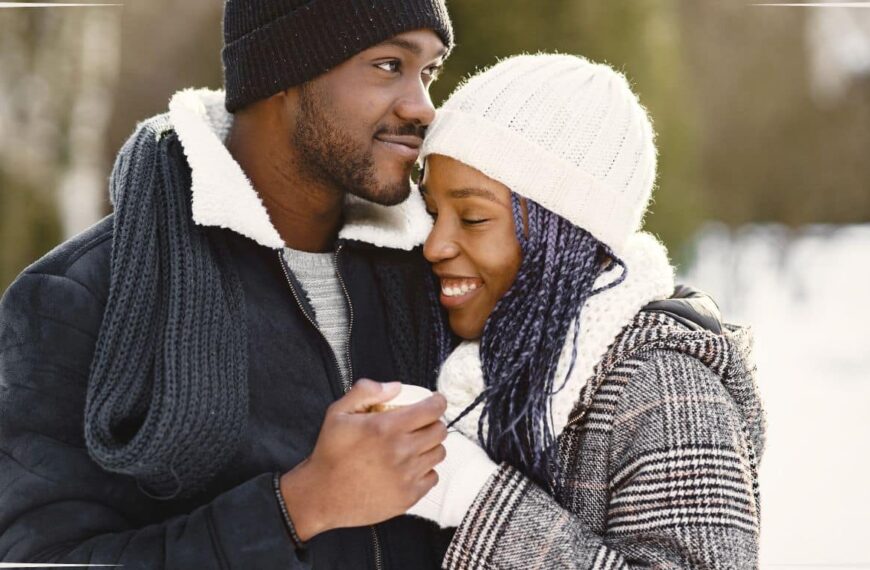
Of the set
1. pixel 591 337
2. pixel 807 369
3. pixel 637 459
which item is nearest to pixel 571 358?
pixel 591 337

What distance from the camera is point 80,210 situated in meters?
9.08

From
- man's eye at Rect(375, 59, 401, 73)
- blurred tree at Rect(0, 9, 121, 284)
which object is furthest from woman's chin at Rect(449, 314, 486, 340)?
blurred tree at Rect(0, 9, 121, 284)

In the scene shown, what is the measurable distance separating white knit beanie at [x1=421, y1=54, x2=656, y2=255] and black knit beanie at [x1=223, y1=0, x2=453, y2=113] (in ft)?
0.93

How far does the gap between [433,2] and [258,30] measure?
477mm

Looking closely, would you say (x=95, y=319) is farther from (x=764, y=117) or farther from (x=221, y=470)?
(x=764, y=117)

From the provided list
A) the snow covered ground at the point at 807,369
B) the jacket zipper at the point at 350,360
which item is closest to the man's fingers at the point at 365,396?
the jacket zipper at the point at 350,360

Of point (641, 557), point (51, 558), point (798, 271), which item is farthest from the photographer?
point (798, 271)

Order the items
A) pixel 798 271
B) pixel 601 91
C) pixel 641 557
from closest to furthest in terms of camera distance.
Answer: pixel 641 557
pixel 601 91
pixel 798 271

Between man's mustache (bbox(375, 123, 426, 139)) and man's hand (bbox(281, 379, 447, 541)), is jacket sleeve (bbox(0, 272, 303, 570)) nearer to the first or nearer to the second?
man's hand (bbox(281, 379, 447, 541))

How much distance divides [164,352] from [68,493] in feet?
1.09

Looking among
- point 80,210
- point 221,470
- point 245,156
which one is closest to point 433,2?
point 245,156

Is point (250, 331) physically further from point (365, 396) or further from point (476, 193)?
point (476, 193)

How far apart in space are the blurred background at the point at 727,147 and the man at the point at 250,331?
337cm

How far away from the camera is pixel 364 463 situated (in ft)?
5.80
